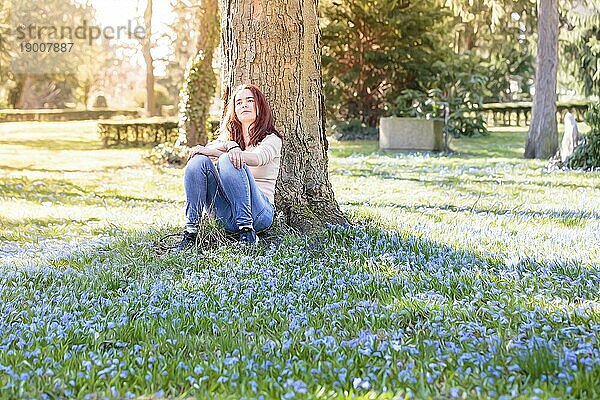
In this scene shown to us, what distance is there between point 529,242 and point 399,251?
3.79 feet

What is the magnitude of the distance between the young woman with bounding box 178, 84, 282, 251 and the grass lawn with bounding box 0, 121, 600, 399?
0.29m

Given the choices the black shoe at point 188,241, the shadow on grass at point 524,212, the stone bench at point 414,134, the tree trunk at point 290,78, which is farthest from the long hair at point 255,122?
the stone bench at point 414,134

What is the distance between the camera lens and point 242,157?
18.0ft

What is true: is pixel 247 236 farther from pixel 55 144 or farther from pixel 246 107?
pixel 55 144

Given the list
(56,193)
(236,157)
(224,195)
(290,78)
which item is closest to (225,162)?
(236,157)

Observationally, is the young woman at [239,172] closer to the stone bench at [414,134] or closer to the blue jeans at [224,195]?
the blue jeans at [224,195]

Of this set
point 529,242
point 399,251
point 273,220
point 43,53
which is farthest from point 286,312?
point 43,53

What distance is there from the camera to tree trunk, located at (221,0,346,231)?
6145 millimetres

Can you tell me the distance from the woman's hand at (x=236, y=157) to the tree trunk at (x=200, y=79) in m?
12.7

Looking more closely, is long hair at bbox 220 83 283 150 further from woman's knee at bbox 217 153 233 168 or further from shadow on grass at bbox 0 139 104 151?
shadow on grass at bbox 0 139 104 151

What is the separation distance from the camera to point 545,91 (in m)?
17.4

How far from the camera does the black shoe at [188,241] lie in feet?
18.7

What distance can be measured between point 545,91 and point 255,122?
1325cm

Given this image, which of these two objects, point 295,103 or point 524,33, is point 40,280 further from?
point 524,33
